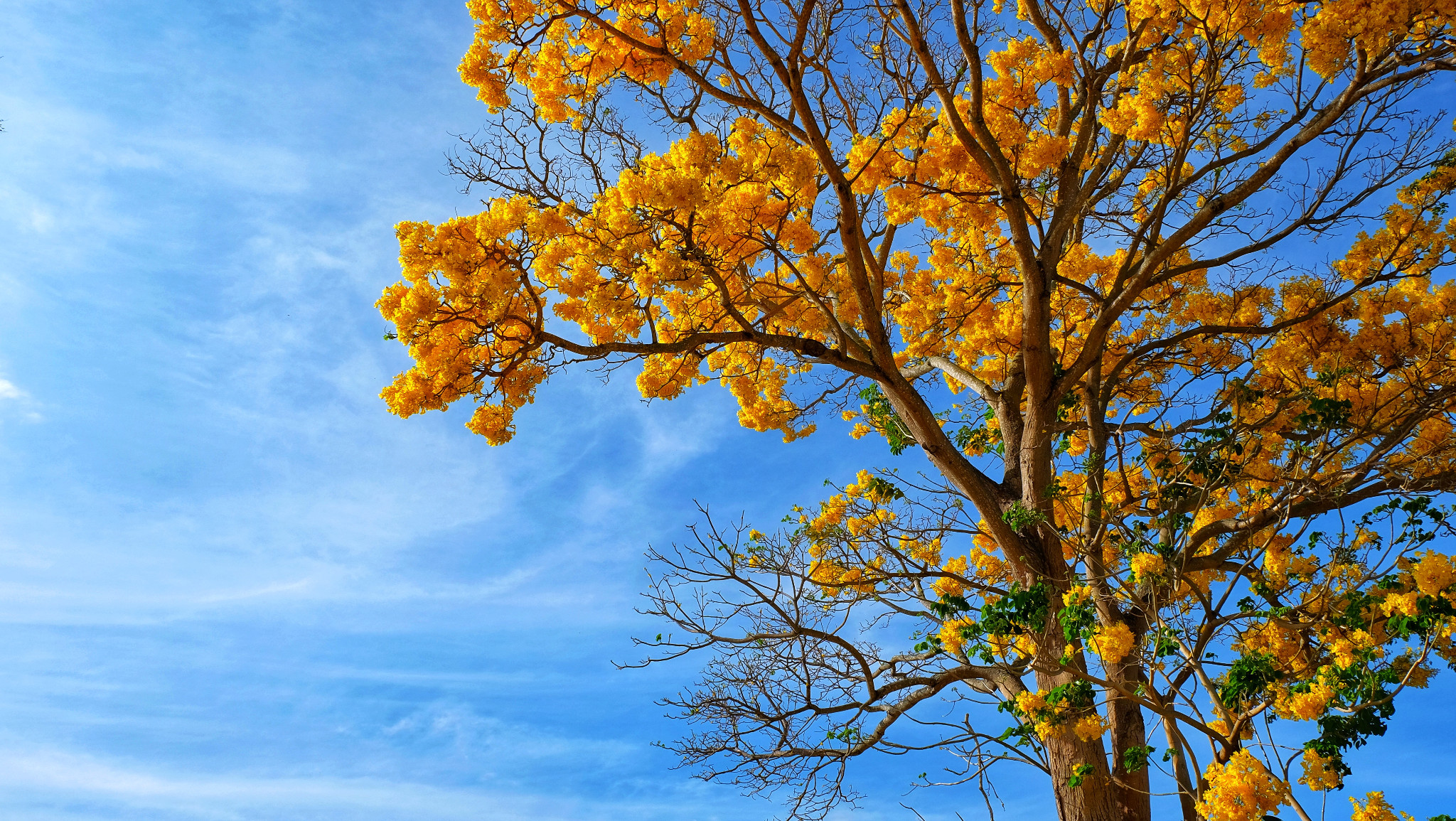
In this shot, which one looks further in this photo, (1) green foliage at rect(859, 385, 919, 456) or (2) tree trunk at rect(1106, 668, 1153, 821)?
(1) green foliage at rect(859, 385, 919, 456)

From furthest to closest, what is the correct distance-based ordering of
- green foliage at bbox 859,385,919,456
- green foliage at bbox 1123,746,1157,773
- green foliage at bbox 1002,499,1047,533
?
green foliage at bbox 859,385,919,456, green foliage at bbox 1002,499,1047,533, green foliage at bbox 1123,746,1157,773

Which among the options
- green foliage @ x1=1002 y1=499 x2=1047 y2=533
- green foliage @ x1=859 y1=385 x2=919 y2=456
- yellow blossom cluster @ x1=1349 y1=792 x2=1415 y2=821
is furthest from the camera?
green foliage @ x1=859 y1=385 x2=919 y2=456

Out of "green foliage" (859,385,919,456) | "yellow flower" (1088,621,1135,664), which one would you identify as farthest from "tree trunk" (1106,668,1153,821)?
"green foliage" (859,385,919,456)

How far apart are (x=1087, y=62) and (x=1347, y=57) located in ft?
5.84

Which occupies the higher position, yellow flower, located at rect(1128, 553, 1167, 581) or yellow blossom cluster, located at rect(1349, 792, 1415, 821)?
yellow flower, located at rect(1128, 553, 1167, 581)

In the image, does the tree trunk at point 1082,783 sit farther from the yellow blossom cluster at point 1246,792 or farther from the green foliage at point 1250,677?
the yellow blossom cluster at point 1246,792

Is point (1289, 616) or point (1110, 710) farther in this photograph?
point (1110, 710)

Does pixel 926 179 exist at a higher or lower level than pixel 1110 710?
higher

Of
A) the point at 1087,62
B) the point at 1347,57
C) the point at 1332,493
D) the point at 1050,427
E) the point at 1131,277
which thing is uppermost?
the point at 1087,62

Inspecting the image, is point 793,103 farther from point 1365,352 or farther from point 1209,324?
point 1365,352

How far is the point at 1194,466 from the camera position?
663cm

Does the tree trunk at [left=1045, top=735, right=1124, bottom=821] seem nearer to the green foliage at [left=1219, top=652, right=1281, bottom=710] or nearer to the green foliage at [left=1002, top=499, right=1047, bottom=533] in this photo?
the green foliage at [left=1219, top=652, right=1281, bottom=710]

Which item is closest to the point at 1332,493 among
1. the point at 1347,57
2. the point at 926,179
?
the point at 1347,57

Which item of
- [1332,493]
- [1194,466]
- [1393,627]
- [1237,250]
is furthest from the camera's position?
[1237,250]
